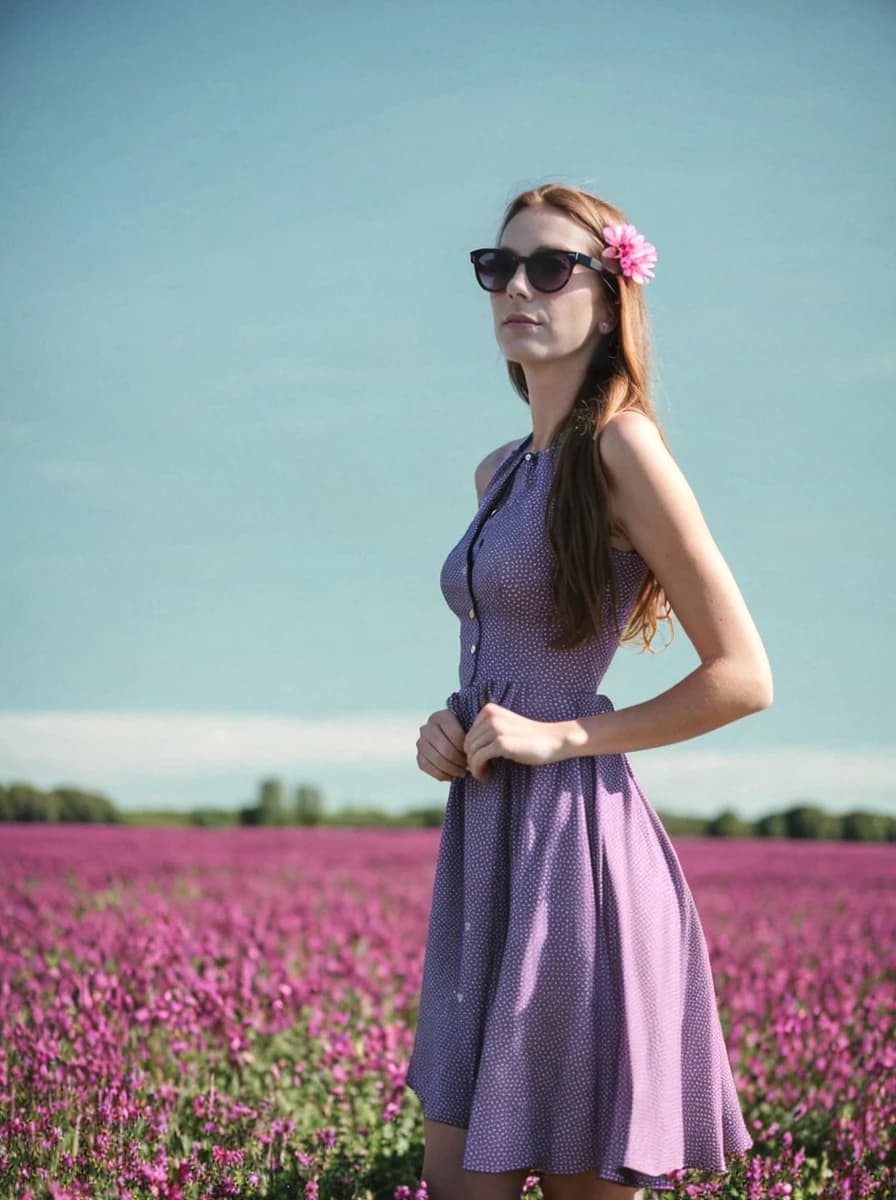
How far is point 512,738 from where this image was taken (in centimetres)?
249

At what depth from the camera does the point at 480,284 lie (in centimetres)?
287

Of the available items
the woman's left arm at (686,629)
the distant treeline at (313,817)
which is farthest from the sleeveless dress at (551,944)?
the distant treeline at (313,817)

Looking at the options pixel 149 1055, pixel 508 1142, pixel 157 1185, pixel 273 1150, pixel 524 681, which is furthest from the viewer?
pixel 149 1055

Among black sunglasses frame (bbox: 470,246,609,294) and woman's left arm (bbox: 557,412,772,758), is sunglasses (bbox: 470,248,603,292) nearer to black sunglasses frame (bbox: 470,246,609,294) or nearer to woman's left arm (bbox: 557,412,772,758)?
black sunglasses frame (bbox: 470,246,609,294)

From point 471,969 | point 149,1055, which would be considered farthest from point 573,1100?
point 149,1055

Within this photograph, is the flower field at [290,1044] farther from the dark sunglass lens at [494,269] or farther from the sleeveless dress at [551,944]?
the dark sunglass lens at [494,269]

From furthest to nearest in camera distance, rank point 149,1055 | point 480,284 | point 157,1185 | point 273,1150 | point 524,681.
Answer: point 149,1055, point 273,1150, point 157,1185, point 480,284, point 524,681

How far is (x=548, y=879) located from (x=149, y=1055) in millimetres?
2869

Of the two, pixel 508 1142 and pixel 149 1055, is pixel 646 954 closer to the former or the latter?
pixel 508 1142

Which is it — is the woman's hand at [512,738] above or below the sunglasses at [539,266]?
below

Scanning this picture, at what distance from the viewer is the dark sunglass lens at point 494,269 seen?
281 cm

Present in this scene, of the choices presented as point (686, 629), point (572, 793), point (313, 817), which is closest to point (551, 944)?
point (572, 793)

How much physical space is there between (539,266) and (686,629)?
78 centimetres

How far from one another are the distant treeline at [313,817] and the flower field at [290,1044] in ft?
32.1
